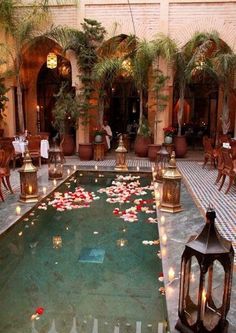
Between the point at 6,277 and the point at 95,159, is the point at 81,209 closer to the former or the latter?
the point at 6,277

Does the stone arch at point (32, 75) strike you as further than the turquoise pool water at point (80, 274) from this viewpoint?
Yes

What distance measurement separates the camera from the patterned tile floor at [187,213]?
3.24 m

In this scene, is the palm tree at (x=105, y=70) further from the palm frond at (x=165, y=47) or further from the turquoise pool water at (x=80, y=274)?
the turquoise pool water at (x=80, y=274)

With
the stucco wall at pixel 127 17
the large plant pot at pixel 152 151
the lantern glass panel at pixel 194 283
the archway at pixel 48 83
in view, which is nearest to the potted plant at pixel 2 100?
the stucco wall at pixel 127 17

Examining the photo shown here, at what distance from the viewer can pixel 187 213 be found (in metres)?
5.54

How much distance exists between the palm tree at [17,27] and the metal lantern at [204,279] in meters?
9.88

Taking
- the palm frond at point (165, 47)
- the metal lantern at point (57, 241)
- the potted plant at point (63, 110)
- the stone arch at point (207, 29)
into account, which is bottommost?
the metal lantern at point (57, 241)

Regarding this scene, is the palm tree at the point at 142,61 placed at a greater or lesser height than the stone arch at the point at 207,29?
lesser

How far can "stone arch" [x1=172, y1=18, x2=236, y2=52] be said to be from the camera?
10641 millimetres

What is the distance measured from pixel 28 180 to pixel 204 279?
14.1 ft

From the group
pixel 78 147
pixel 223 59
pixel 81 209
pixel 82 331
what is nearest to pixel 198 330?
pixel 82 331

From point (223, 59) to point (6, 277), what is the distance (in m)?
8.40

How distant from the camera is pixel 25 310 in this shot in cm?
302

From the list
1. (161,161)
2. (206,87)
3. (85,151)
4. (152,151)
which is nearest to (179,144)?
(152,151)
